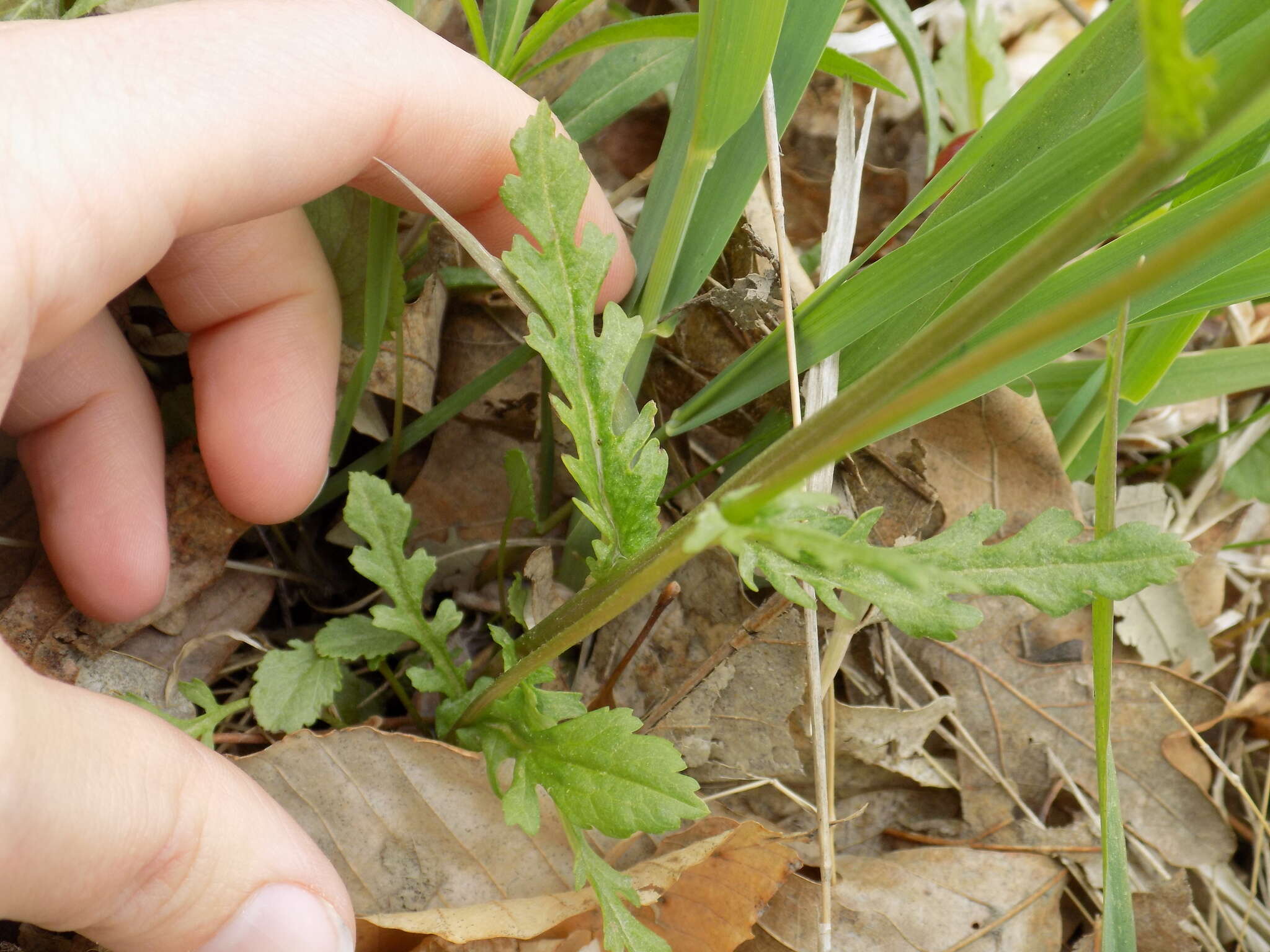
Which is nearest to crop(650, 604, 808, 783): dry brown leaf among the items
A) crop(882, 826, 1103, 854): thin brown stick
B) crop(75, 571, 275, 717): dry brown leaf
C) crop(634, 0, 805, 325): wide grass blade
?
crop(882, 826, 1103, 854): thin brown stick

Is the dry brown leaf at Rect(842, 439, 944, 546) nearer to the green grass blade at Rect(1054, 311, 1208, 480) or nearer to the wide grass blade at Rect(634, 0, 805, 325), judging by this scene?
the green grass blade at Rect(1054, 311, 1208, 480)

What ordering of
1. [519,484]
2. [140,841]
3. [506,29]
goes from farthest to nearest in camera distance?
[519,484] → [506,29] → [140,841]

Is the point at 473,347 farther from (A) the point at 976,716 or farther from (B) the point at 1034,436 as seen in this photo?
(A) the point at 976,716

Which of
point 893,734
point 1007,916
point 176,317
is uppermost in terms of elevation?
point 176,317

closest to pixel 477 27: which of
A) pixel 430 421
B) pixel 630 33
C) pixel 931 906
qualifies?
pixel 630 33

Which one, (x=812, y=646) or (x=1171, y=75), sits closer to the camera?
(x=1171, y=75)

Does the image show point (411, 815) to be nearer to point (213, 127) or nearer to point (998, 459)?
point (213, 127)

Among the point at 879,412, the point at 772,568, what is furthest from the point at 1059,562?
the point at 879,412
